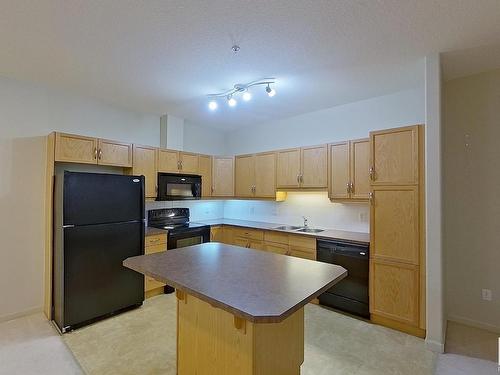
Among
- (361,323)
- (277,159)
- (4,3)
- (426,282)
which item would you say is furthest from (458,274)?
(4,3)

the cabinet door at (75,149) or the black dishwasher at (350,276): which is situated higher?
the cabinet door at (75,149)

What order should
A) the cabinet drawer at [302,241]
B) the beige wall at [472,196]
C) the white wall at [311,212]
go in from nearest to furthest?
1. the beige wall at [472,196]
2. the cabinet drawer at [302,241]
3. the white wall at [311,212]

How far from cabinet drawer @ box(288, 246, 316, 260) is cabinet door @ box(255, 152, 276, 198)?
1.00m

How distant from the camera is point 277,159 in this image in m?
4.17

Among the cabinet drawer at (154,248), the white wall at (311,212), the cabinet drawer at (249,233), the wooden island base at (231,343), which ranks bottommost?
the wooden island base at (231,343)

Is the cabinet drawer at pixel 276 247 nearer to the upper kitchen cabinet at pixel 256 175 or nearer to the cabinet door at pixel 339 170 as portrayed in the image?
the upper kitchen cabinet at pixel 256 175

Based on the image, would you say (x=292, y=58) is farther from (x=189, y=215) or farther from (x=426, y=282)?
(x=189, y=215)

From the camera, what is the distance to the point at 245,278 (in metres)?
1.57

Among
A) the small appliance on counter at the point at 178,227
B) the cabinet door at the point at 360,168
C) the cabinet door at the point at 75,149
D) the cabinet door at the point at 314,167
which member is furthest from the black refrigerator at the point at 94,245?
the cabinet door at the point at 360,168

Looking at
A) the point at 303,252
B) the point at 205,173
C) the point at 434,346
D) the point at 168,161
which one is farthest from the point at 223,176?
the point at 434,346

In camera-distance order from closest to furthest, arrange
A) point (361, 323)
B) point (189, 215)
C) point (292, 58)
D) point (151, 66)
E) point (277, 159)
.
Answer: point (292, 58), point (151, 66), point (361, 323), point (277, 159), point (189, 215)

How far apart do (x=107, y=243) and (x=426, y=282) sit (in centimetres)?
339

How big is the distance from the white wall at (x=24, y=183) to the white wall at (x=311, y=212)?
3.15m

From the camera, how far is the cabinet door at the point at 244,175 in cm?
453
